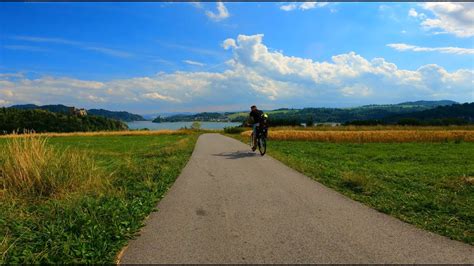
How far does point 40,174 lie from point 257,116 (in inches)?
376

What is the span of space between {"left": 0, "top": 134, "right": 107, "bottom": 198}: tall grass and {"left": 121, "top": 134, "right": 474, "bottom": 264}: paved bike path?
2391mm

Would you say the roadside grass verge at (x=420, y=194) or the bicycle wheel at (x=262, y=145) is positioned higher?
the bicycle wheel at (x=262, y=145)

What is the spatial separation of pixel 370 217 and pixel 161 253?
139 inches

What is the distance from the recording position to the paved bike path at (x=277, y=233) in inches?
158

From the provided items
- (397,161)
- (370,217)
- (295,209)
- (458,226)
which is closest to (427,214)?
(458,226)

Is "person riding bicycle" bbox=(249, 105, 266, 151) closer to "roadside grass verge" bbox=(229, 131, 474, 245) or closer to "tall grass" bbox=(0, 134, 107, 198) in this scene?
"roadside grass verge" bbox=(229, 131, 474, 245)

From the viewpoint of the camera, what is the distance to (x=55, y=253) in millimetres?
4066

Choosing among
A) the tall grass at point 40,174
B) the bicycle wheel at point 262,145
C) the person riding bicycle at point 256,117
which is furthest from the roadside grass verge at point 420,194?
the tall grass at point 40,174

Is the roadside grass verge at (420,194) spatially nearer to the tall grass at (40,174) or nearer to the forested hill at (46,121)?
the tall grass at (40,174)

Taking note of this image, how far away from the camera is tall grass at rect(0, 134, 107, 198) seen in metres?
7.53

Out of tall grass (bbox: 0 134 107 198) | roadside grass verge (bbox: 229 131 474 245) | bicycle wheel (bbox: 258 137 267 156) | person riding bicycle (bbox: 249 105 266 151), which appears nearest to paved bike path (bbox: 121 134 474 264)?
roadside grass verge (bbox: 229 131 474 245)

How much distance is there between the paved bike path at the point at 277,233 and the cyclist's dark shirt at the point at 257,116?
7728mm

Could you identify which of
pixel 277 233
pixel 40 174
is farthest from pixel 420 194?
pixel 40 174

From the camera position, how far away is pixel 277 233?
4.80 m
